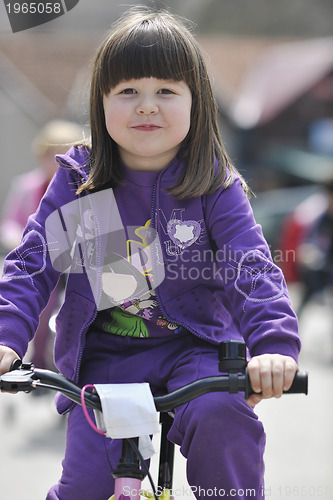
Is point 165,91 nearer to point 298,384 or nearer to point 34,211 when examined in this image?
point 298,384

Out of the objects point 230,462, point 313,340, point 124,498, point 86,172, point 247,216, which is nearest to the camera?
point 124,498

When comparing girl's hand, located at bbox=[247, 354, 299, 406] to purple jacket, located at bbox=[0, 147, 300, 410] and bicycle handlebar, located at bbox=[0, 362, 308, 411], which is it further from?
purple jacket, located at bbox=[0, 147, 300, 410]

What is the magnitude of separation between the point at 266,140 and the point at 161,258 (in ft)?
80.3

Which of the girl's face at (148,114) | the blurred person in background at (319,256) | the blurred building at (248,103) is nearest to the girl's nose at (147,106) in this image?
the girl's face at (148,114)

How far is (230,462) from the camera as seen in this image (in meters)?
2.32

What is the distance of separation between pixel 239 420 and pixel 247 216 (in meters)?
0.65

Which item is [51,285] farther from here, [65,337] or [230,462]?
[230,462]

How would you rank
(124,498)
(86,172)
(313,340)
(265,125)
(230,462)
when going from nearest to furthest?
1. (124,498)
2. (230,462)
3. (86,172)
4. (313,340)
5. (265,125)

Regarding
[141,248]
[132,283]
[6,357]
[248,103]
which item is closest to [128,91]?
[141,248]

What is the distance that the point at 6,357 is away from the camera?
7.61 ft

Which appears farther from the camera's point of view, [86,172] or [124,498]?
[86,172]

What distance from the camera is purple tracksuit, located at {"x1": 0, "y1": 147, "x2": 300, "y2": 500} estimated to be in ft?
8.16

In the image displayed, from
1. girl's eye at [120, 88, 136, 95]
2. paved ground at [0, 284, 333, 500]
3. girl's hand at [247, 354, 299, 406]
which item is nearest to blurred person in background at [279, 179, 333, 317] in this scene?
paved ground at [0, 284, 333, 500]

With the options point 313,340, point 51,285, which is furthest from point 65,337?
point 313,340
